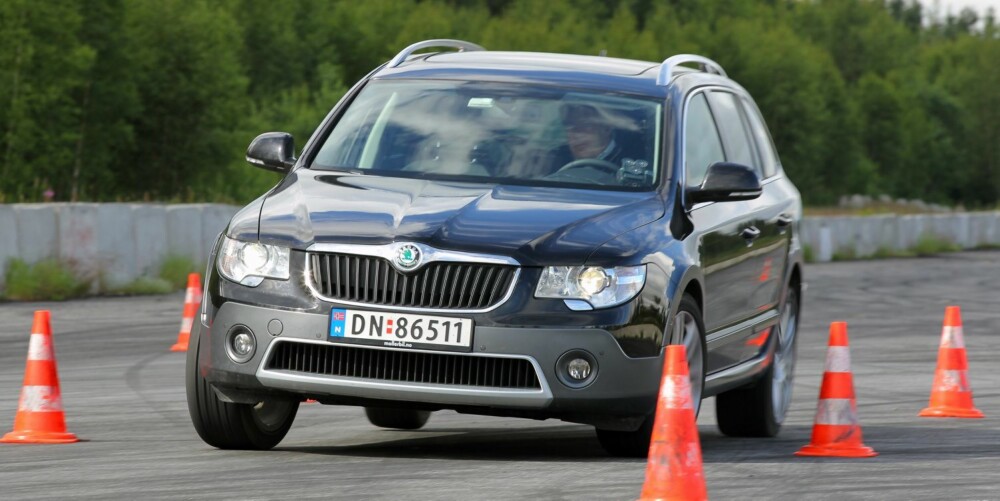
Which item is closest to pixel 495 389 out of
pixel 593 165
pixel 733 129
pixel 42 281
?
pixel 593 165

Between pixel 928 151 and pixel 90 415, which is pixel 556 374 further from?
pixel 928 151

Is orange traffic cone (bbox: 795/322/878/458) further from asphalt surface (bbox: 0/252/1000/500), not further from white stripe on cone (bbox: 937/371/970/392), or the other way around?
white stripe on cone (bbox: 937/371/970/392)

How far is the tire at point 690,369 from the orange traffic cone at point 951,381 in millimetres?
3396

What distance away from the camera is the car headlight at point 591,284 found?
6.63 meters

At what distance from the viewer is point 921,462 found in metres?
7.68

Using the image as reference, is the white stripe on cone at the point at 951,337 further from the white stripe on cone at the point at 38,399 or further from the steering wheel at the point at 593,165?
the white stripe on cone at the point at 38,399

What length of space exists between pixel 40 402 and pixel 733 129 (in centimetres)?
382

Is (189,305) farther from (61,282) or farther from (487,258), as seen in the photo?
(487,258)

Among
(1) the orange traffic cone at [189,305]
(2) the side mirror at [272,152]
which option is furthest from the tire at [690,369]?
(1) the orange traffic cone at [189,305]

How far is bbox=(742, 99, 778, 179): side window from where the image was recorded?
9805 mm

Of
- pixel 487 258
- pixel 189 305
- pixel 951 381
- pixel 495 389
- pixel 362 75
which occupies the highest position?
pixel 487 258

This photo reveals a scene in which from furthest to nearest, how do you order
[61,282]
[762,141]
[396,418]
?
1. [61,282]
2. [762,141]
3. [396,418]

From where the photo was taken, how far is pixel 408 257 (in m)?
6.60

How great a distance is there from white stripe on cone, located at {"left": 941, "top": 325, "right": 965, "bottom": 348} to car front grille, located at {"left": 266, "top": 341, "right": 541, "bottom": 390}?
462 centimetres
